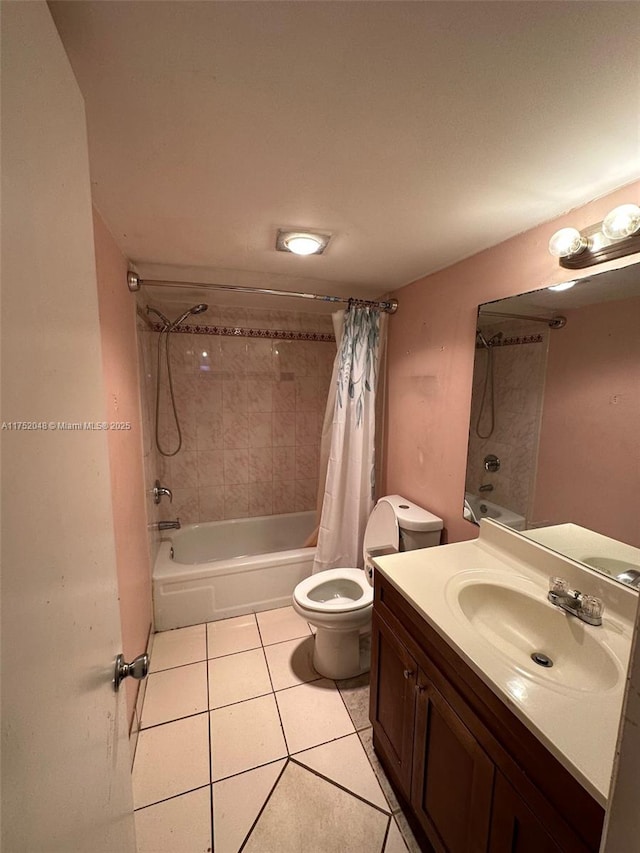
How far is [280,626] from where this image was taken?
6.94ft

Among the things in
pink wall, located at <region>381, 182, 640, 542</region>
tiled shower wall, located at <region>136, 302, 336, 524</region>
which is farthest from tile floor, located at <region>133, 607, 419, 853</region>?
tiled shower wall, located at <region>136, 302, 336, 524</region>

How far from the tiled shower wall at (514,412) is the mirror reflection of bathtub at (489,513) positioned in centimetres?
2

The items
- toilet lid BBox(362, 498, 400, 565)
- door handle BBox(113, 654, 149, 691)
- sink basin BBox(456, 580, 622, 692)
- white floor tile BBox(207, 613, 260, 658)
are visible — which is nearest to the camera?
door handle BBox(113, 654, 149, 691)

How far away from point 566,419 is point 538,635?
2.40ft

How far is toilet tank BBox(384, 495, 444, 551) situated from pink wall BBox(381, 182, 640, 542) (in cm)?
6

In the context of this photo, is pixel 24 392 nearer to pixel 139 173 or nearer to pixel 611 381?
pixel 139 173

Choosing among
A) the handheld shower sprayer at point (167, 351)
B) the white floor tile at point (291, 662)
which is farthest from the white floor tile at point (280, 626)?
the handheld shower sprayer at point (167, 351)

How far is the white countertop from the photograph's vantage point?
0.64m

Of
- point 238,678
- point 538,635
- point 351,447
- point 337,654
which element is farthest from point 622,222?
point 238,678

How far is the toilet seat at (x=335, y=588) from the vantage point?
5.85ft

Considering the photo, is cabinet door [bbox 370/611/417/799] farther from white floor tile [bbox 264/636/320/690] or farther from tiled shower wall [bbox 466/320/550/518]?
tiled shower wall [bbox 466/320/550/518]

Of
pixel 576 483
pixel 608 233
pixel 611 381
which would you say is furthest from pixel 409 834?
pixel 608 233

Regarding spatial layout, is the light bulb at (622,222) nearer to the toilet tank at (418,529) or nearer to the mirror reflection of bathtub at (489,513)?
the mirror reflection of bathtub at (489,513)

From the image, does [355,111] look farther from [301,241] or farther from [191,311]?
[191,311]
